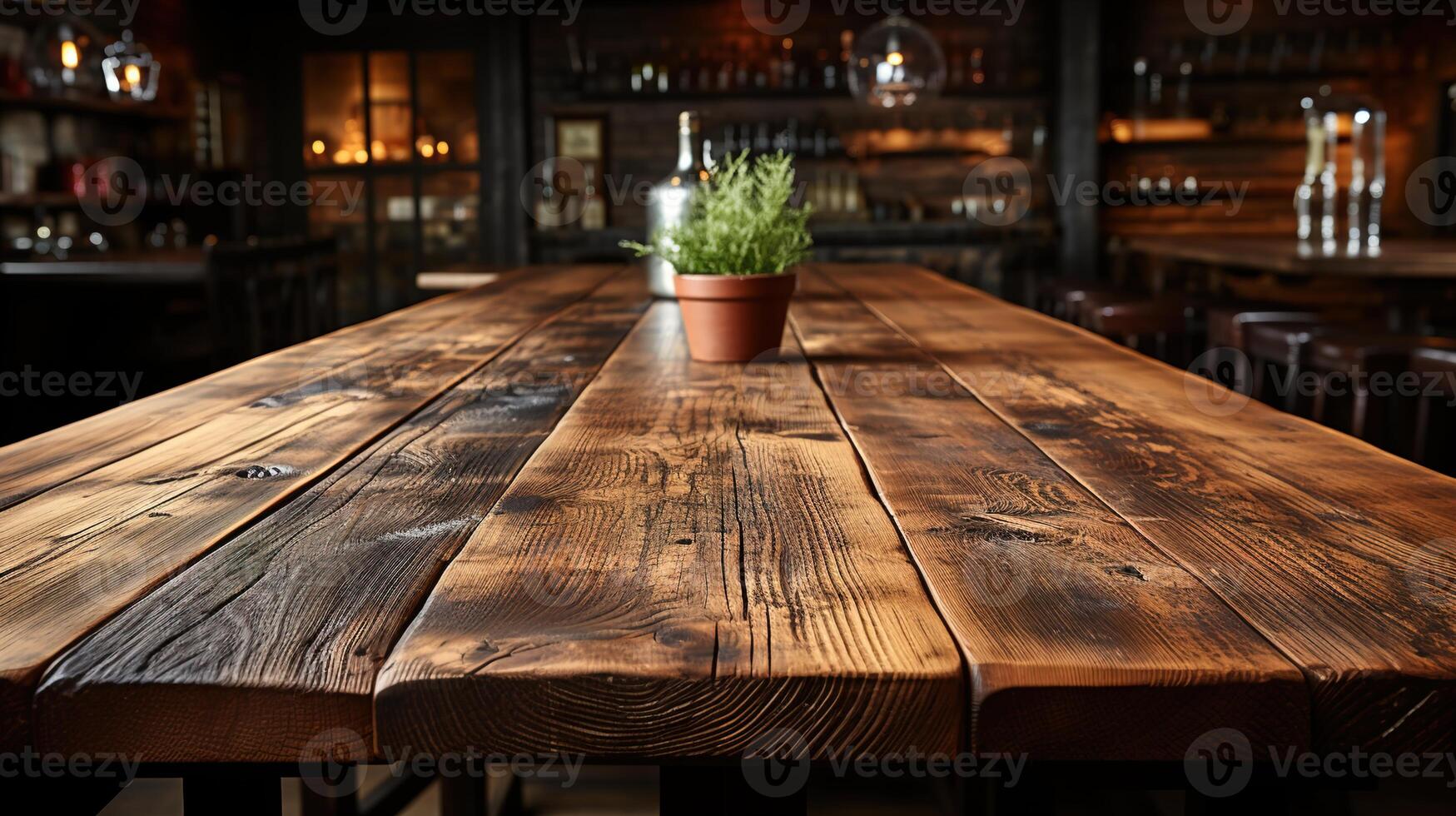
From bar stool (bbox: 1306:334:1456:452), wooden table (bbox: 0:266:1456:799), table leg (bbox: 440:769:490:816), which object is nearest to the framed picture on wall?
bar stool (bbox: 1306:334:1456:452)

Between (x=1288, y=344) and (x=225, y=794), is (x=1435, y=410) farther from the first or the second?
(x=225, y=794)

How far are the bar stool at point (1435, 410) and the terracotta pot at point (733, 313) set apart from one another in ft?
5.23

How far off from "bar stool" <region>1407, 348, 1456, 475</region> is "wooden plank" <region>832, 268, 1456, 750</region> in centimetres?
122

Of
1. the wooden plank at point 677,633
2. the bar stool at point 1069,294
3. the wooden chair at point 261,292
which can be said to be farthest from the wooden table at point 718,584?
the bar stool at point 1069,294

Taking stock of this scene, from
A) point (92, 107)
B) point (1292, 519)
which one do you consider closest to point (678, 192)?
point (1292, 519)

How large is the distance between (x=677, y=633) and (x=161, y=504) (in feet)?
1.68

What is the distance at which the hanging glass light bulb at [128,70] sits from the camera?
4.50 meters

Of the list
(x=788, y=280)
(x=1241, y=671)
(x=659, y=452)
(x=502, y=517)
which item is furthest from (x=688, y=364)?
(x=1241, y=671)

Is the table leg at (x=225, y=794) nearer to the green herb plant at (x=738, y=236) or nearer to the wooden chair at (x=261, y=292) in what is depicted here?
the green herb plant at (x=738, y=236)

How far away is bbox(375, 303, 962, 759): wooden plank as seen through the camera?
622 mm

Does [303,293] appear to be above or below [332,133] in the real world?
below

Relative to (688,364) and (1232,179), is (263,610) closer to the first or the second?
(688,364)

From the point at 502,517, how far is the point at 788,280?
3.02 feet

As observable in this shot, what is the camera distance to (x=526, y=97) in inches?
283
